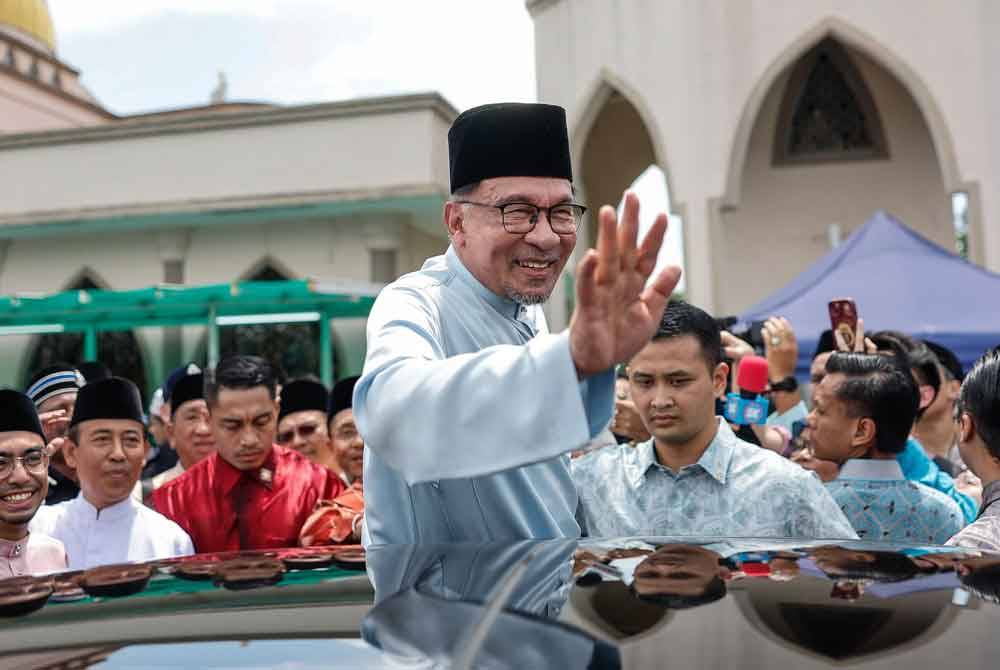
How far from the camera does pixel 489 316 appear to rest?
1.79 meters

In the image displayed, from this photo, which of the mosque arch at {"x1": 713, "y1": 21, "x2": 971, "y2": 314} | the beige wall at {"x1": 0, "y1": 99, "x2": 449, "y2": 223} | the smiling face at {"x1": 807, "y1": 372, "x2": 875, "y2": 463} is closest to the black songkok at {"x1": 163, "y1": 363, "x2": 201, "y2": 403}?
the smiling face at {"x1": 807, "y1": 372, "x2": 875, "y2": 463}

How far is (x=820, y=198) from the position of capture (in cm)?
1533

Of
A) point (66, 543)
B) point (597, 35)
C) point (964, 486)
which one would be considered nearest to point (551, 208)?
point (66, 543)

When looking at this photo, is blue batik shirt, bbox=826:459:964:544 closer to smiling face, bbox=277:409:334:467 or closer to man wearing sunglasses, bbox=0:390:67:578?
man wearing sunglasses, bbox=0:390:67:578

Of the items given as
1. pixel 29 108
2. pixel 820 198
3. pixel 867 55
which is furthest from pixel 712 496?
pixel 29 108

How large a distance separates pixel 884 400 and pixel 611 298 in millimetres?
2257

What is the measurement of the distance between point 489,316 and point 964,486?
113 inches

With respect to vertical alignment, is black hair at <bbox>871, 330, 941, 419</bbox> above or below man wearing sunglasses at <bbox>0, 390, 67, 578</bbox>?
above

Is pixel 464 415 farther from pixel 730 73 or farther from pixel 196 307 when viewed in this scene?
pixel 730 73

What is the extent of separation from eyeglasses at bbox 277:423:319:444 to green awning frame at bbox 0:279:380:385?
7161mm

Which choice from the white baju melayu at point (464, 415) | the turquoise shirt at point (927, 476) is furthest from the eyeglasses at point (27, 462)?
the turquoise shirt at point (927, 476)

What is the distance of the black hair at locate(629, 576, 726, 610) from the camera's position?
1.04 meters

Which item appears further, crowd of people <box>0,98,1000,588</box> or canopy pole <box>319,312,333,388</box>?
canopy pole <box>319,312,333,388</box>

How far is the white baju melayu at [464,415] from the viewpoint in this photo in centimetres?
115
